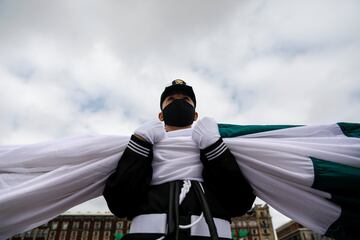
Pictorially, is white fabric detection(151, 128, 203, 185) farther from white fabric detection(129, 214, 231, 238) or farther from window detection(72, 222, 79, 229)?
window detection(72, 222, 79, 229)

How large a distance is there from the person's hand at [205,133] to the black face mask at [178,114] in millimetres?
360

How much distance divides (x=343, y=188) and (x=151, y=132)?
1.26 metres

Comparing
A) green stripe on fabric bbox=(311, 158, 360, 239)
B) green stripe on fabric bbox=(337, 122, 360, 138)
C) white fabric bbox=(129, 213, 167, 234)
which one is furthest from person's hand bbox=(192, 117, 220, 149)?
green stripe on fabric bbox=(337, 122, 360, 138)

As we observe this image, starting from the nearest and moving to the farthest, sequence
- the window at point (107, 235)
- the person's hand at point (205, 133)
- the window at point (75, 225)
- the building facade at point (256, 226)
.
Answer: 1. the person's hand at point (205, 133)
2. the window at point (107, 235)
3. the window at point (75, 225)
4. the building facade at point (256, 226)

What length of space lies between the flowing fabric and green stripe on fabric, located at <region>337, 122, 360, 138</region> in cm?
1

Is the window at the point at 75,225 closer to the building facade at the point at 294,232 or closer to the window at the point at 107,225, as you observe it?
the window at the point at 107,225

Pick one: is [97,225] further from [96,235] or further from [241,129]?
[241,129]

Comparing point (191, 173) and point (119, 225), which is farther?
point (119, 225)

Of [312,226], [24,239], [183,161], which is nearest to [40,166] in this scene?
[183,161]

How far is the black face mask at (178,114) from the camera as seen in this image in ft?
6.64

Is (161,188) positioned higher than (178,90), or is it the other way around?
(178,90)

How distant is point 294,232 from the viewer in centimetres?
6550

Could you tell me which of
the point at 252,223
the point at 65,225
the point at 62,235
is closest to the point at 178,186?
the point at 62,235

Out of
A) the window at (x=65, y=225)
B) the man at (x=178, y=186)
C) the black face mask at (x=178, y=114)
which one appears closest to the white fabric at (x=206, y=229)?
the man at (x=178, y=186)
